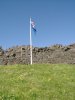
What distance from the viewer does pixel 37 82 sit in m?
22.2

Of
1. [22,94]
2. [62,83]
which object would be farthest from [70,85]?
[22,94]

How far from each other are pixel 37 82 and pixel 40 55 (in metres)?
Result: 17.5

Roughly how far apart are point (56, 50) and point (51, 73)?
15.5m

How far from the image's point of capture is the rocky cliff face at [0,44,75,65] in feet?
127

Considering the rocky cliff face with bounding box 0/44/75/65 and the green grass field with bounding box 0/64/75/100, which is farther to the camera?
the rocky cliff face with bounding box 0/44/75/65

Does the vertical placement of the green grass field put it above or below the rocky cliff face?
below

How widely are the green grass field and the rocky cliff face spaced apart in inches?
411

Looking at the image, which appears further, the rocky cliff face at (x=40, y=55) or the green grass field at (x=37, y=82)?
the rocky cliff face at (x=40, y=55)

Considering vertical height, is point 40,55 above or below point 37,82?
above

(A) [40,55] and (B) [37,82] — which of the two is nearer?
(B) [37,82]

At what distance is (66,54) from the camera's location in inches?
1545

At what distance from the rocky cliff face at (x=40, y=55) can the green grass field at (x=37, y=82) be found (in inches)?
411

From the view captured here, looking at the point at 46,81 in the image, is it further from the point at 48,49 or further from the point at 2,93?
the point at 48,49

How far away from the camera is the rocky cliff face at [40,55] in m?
38.7
